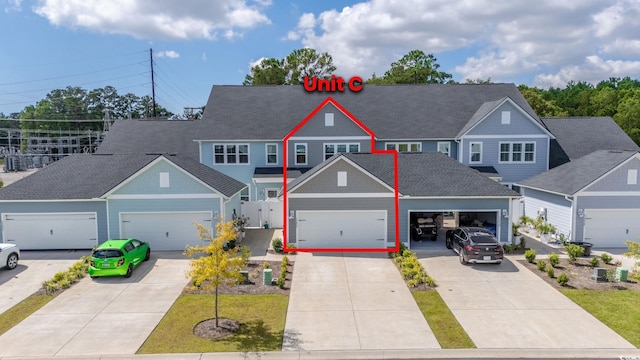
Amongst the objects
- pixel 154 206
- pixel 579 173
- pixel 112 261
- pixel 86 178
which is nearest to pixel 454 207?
pixel 579 173

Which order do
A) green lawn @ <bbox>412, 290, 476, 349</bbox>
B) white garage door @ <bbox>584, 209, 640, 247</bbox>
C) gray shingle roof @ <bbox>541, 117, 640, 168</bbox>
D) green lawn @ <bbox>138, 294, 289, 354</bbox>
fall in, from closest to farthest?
green lawn @ <bbox>138, 294, 289, 354</bbox>, green lawn @ <bbox>412, 290, 476, 349</bbox>, white garage door @ <bbox>584, 209, 640, 247</bbox>, gray shingle roof @ <bbox>541, 117, 640, 168</bbox>

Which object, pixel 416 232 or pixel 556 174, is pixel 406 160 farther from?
pixel 556 174

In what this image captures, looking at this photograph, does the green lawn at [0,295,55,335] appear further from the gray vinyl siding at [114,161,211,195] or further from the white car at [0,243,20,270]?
the gray vinyl siding at [114,161,211,195]

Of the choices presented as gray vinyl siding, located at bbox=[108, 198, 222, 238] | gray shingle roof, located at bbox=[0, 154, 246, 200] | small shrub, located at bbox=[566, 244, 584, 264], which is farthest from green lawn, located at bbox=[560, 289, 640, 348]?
gray shingle roof, located at bbox=[0, 154, 246, 200]

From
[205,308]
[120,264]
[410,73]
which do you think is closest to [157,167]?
[120,264]

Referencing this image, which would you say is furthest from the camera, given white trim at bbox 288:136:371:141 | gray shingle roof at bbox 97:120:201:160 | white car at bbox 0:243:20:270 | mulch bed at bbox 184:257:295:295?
gray shingle roof at bbox 97:120:201:160

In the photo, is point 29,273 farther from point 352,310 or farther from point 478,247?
point 478,247
